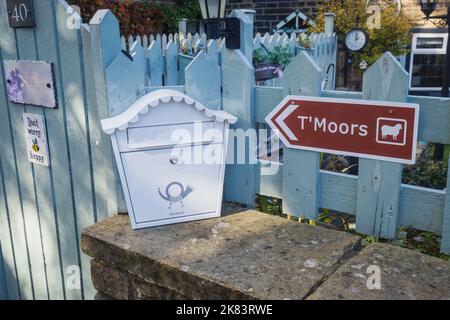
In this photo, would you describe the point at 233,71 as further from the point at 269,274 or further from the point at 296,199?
the point at 269,274

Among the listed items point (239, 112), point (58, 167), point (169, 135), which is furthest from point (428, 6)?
point (58, 167)

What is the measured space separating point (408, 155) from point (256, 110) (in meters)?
0.68

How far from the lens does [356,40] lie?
7.51 m

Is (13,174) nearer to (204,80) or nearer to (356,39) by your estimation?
(204,80)

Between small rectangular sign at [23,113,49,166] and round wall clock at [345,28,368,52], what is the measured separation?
6205 mm

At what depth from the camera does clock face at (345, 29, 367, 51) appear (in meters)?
7.39

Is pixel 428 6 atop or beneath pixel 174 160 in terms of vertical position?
atop

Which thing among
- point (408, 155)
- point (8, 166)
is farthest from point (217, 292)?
point (8, 166)

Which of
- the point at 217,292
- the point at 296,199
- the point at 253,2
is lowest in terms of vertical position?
the point at 217,292

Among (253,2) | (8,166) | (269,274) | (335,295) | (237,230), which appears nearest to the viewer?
(335,295)

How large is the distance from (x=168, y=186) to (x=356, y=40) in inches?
252

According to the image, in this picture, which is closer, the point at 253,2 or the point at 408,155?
the point at 408,155

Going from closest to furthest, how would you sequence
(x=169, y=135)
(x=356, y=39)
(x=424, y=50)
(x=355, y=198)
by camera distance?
(x=355, y=198) → (x=169, y=135) → (x=356, y=39) → (x=424, y=50)

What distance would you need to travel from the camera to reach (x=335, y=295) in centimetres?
139
